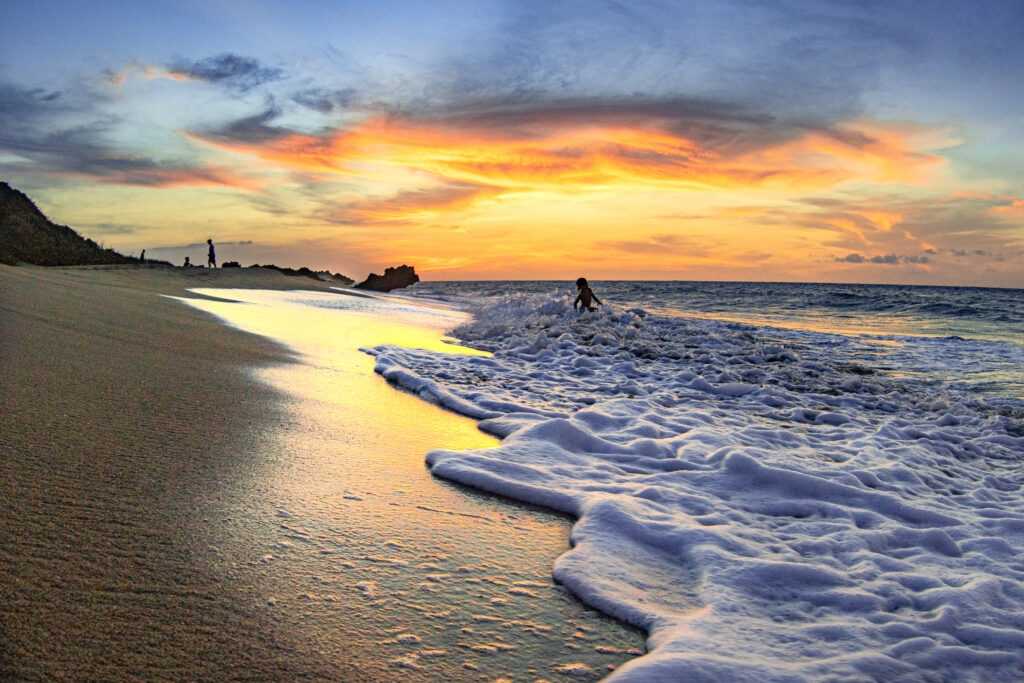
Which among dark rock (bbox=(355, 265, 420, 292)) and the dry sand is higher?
dark rock (bbox=(355, 265, 420, 292))

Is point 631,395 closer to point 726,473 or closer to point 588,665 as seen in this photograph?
point 726,473

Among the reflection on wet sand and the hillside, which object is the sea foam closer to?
the reflection on wet sand

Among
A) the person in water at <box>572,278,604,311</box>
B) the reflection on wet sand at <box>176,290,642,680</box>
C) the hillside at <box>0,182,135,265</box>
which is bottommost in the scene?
the reflection on wet sand at <box>176,290,642,680</box>

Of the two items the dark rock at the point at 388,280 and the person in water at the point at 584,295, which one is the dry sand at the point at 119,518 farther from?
the dark rock at the point at 388,280

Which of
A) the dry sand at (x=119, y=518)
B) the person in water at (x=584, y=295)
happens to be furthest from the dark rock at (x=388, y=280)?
the dry sand at (x=119, y=518)

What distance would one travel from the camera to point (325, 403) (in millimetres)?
5328

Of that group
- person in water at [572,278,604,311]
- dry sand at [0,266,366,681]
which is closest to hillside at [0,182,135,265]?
person in water at [572,278,604,311]

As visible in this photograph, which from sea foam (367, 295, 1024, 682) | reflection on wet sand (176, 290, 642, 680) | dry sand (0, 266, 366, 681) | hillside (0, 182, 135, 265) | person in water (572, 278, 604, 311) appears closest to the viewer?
dry sand (0, 266, 366, 681)

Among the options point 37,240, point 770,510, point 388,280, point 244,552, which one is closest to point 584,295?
point 770,510

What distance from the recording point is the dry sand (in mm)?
1788

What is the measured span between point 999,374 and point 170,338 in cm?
1215

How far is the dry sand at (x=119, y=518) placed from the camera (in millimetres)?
1788

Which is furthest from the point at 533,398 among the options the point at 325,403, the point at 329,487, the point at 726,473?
the point at 329,487

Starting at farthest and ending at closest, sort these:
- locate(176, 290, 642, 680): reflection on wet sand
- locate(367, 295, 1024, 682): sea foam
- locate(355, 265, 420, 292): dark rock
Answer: locate(355, 265, 420, 292): dark rock
locate(367, 295, 1024, 682): sea foam
locate(176, 290, 642, 680): reflection on wet sand
